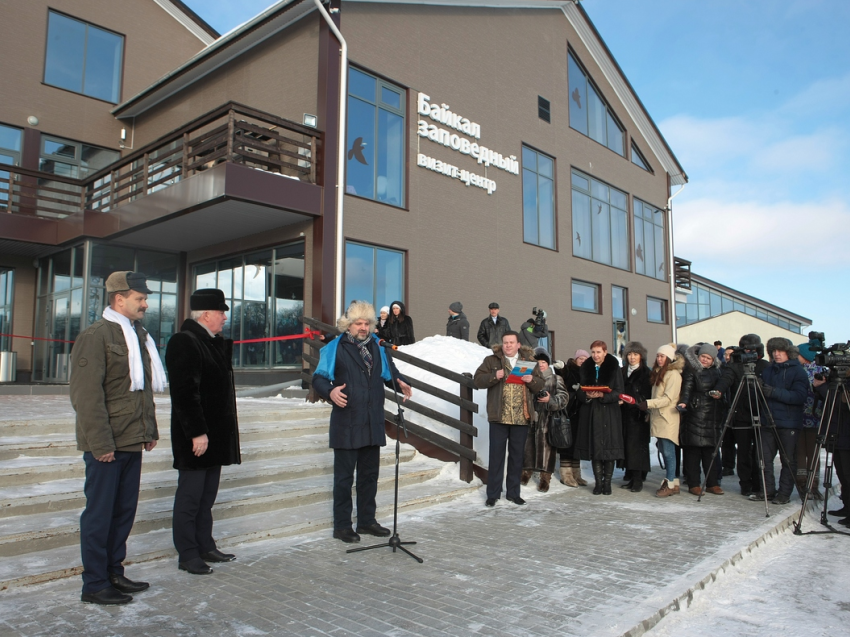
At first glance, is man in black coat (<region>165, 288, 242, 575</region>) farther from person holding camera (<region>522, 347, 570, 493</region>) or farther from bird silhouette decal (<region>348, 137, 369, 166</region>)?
bird silhouette decal (<region>348, 137, 369, 166</region>)

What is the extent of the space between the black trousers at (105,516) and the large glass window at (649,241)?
850 inches

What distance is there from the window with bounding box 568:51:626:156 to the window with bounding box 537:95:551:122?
58.8 inches

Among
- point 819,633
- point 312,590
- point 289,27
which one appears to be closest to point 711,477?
point 819,633

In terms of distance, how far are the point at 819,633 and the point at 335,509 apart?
3429 mm

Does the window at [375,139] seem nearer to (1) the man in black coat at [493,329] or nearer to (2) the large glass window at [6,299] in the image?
(1) the man in black coat at [493,329]

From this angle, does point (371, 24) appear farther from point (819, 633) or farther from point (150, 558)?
point (819, 633)

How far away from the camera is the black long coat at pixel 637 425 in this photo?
791 centimetres

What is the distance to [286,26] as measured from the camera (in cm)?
1382

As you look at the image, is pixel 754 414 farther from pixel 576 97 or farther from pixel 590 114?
pixel 590 114

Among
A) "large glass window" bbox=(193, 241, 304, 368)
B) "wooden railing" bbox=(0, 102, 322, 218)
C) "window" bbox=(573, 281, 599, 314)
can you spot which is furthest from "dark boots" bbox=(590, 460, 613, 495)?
"window" bbox=(573, 281, 599, 314)

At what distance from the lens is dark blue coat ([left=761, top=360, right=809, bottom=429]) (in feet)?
23.4

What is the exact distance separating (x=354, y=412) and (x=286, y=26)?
11.1 metres

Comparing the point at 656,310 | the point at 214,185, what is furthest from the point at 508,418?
the point at 656,310

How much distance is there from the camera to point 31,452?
6.14 m
